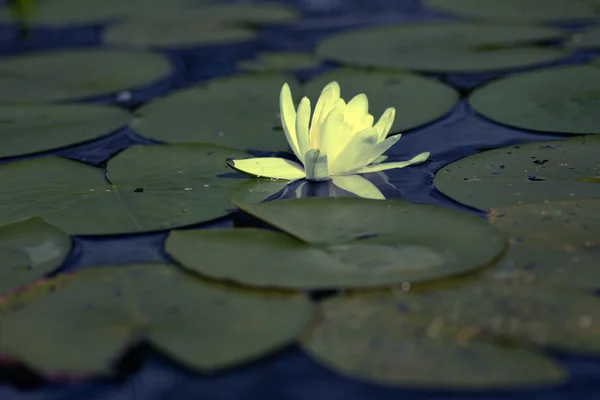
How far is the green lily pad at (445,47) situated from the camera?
3.54m

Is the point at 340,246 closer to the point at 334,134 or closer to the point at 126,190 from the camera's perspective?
the point at 334,134

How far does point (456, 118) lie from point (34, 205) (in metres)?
1.63

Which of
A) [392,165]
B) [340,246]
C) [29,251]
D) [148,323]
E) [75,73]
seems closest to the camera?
[148,323]

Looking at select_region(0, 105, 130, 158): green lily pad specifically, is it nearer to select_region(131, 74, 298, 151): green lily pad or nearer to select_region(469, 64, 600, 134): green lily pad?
select_region(131, 74, 298, 151): green lily pad

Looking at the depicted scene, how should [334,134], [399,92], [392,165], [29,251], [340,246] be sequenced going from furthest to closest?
[399,92]
[392,165]
[334,134]
[29,251]
[340,246]

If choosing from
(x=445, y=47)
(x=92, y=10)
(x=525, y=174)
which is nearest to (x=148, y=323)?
(x=525, y=174)

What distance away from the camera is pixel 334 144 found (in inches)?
91.3

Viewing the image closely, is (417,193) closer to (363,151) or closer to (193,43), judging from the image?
(363,151)

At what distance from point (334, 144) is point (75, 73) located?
1.92 metres

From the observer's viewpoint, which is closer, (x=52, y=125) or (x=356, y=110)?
(x=356, y=110)

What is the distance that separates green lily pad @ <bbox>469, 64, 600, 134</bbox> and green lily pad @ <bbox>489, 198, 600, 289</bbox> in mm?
731

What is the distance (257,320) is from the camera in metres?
1.68

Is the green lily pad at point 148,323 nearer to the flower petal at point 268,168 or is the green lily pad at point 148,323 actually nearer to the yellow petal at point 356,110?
the flower petal at point 268,168

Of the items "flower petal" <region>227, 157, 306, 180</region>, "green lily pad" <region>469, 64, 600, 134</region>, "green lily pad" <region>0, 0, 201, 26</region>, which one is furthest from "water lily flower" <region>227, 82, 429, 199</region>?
"green lily pad" <region>0, 0, 201, 26</region>
